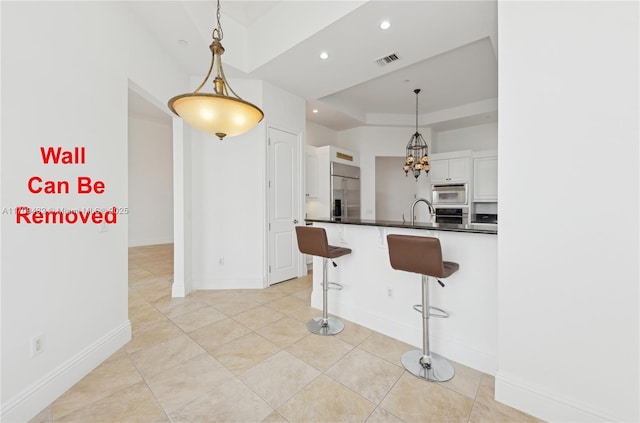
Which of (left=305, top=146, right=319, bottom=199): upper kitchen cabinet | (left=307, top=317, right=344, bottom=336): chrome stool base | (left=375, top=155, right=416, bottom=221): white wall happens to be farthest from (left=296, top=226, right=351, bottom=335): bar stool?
(left=375, top=155, right=416, bottom=221): white wall

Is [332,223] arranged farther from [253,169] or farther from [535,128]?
[535,128]

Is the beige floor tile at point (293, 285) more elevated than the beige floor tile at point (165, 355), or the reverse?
the beige floor tile at point (293, 285)

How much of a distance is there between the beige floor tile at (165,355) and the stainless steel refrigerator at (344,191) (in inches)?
127

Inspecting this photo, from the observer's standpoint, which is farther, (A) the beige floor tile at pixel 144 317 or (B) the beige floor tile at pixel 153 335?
(A) the beige floor tile at pixel 144 317

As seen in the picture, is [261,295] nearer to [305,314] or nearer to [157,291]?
[305,314]

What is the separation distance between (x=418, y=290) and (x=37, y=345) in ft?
8.83

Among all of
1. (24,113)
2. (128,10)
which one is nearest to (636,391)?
(24,113)

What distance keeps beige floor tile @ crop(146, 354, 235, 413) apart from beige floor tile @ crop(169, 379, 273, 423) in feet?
0.21

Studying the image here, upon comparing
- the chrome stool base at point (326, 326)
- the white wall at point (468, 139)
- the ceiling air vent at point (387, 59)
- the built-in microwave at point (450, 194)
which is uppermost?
the ceiling air vent at point (387, 59)

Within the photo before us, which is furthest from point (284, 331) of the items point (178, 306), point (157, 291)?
point (157, 291)

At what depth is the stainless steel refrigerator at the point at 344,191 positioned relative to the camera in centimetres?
497

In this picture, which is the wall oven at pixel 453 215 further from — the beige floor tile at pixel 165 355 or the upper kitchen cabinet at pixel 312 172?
the beige floor tile at pixel 165 355

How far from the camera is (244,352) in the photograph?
2148mm

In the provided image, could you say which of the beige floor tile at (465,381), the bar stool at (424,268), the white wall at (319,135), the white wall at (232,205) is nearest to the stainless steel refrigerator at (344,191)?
the white wall at (319,135)
